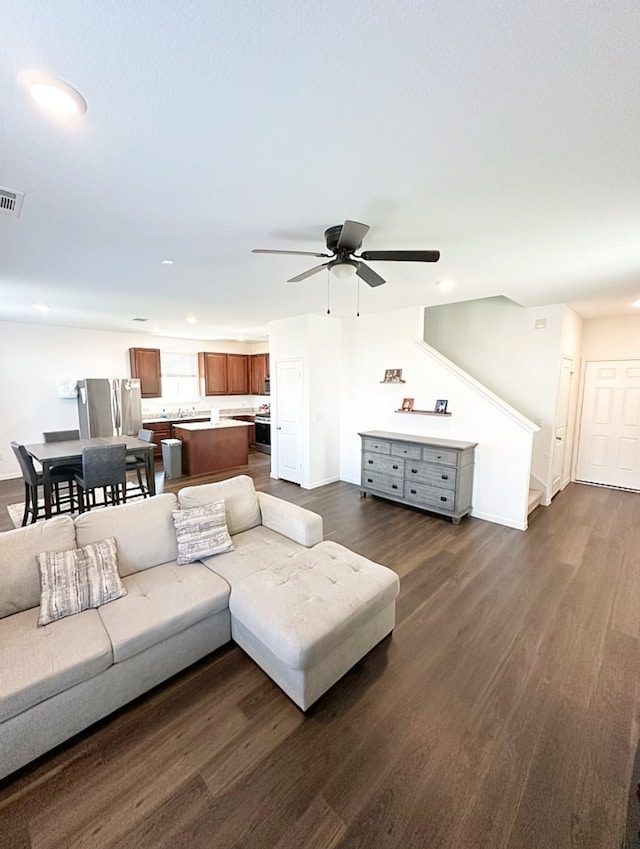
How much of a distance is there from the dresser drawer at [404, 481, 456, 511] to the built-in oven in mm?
4529

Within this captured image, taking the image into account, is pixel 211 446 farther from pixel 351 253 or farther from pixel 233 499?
pixel 351 253

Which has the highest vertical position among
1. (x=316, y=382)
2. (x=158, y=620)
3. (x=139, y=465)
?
(x=316, y=382)

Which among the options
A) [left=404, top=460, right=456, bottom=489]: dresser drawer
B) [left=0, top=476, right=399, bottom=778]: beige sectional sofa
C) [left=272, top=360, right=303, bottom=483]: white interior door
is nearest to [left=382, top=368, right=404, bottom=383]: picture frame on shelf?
[left=404, top=460, right=456, bottom=489]: dresser drawer

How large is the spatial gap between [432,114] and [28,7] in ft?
4.53

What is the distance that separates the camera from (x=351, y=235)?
2156 mm

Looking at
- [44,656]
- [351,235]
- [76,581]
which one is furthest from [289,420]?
[44,656]

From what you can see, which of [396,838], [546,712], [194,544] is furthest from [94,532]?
[546,712]

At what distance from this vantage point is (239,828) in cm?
140

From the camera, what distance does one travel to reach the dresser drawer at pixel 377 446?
4992 mm

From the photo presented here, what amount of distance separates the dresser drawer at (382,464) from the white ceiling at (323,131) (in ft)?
8.78

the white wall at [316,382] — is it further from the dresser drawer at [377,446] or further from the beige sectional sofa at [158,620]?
the beige sectional sofa at [158,620]

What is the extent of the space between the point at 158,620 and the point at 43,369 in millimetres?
6717

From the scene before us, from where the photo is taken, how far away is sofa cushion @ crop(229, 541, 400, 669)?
1804 millimetres

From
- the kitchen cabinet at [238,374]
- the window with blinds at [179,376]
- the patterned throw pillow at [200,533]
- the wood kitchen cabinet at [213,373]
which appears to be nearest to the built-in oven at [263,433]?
the kitchen cabinet at [238,374]
